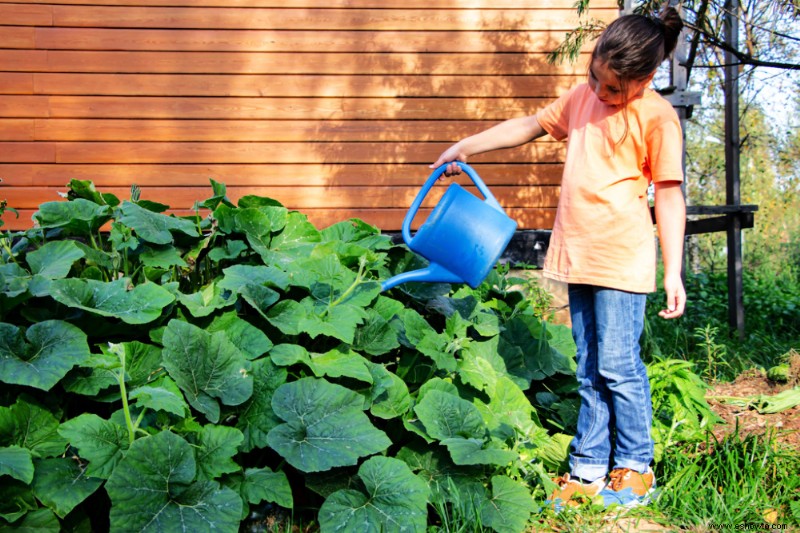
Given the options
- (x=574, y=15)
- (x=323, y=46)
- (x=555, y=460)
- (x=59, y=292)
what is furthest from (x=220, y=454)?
(x=574, y=15)

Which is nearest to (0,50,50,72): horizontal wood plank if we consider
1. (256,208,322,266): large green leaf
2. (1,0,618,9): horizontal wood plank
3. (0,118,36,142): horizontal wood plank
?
(0,118,36,142): horizontal wood plank

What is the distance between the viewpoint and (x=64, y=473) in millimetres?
1608

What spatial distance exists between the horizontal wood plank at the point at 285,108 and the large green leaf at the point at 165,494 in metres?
3.54

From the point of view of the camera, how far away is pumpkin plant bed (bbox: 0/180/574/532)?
158 centimetres

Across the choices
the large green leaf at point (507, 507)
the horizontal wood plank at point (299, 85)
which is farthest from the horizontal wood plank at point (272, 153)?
the large green leaf at point (507, 507)

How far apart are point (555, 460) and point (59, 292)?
1.48 metres

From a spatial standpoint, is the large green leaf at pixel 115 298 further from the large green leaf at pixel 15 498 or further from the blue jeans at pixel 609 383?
the blue jeans at pixel 609 383

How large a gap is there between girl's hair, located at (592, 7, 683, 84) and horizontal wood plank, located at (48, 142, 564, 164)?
9.96 feet

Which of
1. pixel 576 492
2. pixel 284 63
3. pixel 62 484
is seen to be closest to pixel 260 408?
pixel 62 484

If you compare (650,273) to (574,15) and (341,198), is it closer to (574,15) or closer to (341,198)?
(341,198)

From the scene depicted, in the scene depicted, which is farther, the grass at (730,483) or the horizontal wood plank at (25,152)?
the horizontal wood plank at (25,152)

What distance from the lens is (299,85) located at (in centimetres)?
481

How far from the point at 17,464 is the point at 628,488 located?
1.51 metres

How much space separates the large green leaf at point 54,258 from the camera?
1.97m
